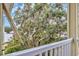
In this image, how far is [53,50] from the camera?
161cm

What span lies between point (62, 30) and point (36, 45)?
31 centimetres

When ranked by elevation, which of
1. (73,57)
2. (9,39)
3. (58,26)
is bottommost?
(73,57)

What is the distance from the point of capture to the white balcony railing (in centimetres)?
152

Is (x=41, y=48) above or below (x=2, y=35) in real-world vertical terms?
below

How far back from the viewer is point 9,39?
1546 millimetres

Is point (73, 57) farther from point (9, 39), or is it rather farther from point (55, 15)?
point (9, 39)

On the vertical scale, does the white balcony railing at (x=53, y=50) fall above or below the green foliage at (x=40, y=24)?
below

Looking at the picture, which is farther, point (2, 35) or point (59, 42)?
point (59, 42)

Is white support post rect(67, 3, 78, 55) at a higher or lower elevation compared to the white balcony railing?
higher

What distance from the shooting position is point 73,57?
1.58 meters

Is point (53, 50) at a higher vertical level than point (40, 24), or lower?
lower

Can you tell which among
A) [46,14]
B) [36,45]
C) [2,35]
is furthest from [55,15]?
[2,35]

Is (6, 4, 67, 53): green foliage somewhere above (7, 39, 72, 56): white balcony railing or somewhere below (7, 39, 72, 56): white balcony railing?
above

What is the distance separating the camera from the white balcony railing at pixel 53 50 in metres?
1.52
